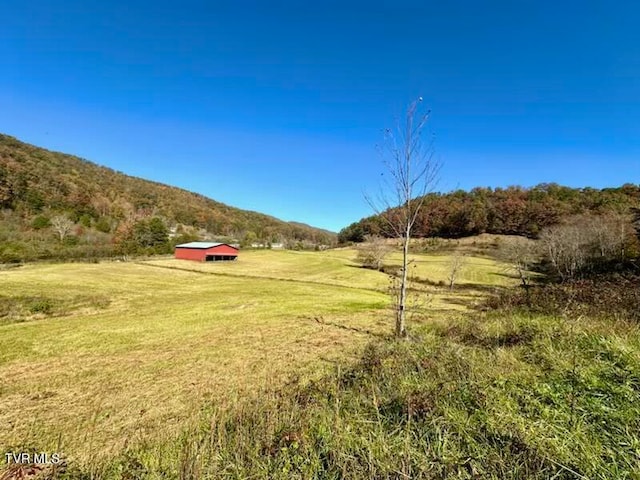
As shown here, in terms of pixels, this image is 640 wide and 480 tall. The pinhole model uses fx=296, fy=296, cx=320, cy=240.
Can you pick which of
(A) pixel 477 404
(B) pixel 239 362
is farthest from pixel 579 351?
(B) pixel 239 362

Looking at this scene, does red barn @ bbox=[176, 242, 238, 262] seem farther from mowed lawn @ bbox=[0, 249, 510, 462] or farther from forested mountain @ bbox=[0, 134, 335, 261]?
mowed lawn @ bbox=[0, 249, 510, 462]

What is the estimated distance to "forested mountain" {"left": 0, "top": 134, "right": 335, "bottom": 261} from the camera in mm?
69875

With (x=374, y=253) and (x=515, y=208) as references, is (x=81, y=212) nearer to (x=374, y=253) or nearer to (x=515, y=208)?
(x=374, y=253)

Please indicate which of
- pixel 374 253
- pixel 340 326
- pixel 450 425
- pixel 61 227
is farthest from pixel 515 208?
pixel 61 227

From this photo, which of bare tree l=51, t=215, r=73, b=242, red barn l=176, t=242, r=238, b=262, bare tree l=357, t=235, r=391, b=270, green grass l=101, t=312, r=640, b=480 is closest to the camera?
green grass l=101, t=312, r=640, b=480

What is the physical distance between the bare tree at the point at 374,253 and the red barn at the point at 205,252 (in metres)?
29.2

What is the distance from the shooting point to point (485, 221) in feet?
310

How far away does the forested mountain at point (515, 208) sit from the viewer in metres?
80.2

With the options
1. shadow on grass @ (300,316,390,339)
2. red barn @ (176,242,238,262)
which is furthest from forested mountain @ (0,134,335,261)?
shadow on grass @ (300,316,390,339)

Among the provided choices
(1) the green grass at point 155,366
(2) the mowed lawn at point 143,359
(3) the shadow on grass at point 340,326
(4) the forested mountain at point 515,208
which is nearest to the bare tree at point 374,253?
(4) the forested mountain at point 515,208

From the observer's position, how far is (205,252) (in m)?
60.6

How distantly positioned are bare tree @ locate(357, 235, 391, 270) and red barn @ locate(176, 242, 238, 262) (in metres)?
29.2

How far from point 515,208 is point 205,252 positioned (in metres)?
89.4

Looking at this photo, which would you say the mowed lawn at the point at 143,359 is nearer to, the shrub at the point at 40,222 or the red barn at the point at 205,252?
the red barn at the point at 205,252
